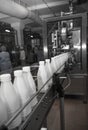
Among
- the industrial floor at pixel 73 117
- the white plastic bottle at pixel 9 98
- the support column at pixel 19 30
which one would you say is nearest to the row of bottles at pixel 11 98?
the white plastic bottle at pixel 9 98

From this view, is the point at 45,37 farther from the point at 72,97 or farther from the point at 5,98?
the point at 5,98

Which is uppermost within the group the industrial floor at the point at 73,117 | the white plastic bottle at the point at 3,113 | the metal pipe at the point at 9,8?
Result: the metal pipe at the point at 9,8

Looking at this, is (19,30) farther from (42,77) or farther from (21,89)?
(21,89)

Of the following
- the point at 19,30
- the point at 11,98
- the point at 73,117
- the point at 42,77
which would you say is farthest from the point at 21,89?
the point at 19,30

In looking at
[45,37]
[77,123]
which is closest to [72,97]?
[77,123]

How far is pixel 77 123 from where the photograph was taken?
6.90 feet

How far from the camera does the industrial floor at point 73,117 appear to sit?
2035 mm

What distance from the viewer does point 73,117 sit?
7.49ft

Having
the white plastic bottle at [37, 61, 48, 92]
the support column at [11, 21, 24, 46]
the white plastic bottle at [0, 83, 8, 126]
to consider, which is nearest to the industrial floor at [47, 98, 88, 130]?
the white plastic bottle at [37, 61, 48, 92]

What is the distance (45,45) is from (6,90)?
2141 millimetres

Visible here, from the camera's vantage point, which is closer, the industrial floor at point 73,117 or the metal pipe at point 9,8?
the industrial floor at point 73,117

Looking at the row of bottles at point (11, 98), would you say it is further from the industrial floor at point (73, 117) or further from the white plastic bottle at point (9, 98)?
the industrial floor at point (73, 117)

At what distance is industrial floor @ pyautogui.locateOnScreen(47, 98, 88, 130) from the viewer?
204 centimetres

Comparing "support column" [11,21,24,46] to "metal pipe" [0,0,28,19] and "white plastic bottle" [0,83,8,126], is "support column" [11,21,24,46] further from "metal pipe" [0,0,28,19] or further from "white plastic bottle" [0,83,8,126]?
"white plastic bottle" [0,83,8,126]
